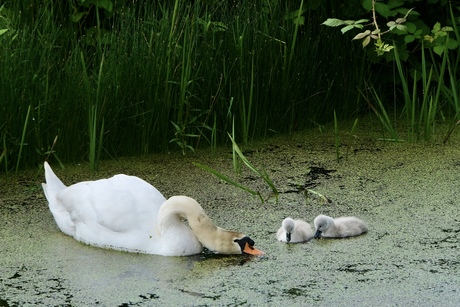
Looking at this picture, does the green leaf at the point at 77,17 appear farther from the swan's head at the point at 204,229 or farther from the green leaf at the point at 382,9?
the swan's head at the point at 204,229

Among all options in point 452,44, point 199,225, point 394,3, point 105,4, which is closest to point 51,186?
point 199,225

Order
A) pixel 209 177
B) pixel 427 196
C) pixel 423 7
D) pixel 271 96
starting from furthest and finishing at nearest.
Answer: pixel 423 7, pixel 271 96, pixel 209 177, pixel 427 196

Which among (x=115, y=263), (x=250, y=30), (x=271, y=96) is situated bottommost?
(x=115, y=263)

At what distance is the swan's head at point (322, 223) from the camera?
410cm

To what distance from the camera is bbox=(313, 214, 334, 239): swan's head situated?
4098 mm

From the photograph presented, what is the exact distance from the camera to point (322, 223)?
13.5ft

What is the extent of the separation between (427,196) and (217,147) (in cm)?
137

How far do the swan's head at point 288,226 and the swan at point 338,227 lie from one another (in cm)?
15

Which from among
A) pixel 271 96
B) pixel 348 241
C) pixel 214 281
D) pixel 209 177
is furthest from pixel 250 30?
pixel 214 281

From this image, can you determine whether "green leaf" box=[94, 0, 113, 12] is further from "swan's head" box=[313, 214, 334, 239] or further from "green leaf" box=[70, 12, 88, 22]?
"swan's head" box=[313, 214, 334, 239]

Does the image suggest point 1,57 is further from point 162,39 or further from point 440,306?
point 440,306

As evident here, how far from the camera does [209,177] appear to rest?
5.04 metres

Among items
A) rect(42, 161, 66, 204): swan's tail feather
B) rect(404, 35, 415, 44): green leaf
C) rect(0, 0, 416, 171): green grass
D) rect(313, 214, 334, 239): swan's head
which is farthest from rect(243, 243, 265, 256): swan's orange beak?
rect(404, 35, 415, 44): green leaf

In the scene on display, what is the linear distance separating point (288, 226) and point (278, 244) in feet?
0.43
